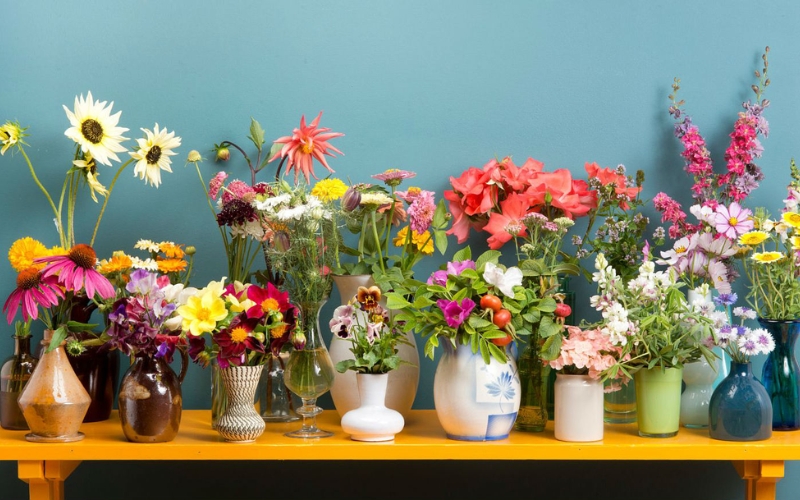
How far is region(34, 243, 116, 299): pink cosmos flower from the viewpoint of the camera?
129 cm

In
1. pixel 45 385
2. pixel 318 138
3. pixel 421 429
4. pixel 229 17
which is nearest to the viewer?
pixel 45 385

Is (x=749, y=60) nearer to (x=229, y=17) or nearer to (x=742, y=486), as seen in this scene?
(x=742, y=486)

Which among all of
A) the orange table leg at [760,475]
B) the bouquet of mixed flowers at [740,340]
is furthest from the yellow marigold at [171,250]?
the orange table leg at [760,475]

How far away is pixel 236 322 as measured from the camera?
1.26 m

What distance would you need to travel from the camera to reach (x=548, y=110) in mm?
1647

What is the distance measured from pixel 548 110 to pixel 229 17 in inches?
26.9

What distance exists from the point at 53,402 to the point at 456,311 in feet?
2.17

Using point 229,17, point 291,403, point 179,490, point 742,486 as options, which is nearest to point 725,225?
point 742,486

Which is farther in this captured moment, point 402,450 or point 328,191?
point 328,191

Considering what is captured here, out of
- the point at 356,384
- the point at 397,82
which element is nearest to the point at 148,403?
the point at 356,384

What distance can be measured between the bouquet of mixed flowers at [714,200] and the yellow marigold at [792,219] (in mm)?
58

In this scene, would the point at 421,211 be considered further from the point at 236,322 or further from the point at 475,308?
the point at 236,322

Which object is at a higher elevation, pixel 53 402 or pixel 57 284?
pixel 57 284

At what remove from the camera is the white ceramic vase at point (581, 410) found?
1.29m
